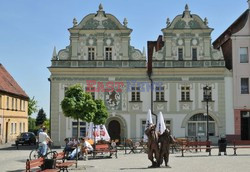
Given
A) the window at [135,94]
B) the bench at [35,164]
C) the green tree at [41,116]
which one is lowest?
the bench at [35,164]

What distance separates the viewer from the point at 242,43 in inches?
1463

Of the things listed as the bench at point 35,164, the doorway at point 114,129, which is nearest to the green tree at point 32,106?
the doorway at point 114,129

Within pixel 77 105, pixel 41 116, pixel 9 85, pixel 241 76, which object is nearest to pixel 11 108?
pixel 9 85

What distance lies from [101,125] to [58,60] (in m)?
9.67

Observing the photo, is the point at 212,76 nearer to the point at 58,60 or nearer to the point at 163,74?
the point at 163,74

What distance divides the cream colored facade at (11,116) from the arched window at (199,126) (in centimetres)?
1926

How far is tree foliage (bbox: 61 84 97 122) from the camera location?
21688 mm

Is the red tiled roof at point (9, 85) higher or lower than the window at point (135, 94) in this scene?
higher

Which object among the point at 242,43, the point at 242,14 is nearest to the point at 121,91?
the point at 242,43

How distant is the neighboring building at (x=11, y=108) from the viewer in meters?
44.2

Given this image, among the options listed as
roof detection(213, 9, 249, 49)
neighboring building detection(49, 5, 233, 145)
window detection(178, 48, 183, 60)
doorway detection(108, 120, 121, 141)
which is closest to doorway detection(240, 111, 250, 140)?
neighboring building detection(49, 5, 233, 145)

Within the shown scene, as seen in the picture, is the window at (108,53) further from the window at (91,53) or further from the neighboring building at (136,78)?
the window at (91,53)

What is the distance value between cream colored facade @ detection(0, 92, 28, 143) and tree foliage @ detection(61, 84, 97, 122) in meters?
23.0

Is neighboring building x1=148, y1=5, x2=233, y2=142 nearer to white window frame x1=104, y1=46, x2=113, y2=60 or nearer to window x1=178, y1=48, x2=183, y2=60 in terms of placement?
window x1=178, y1=48, x2=183, y2=60
